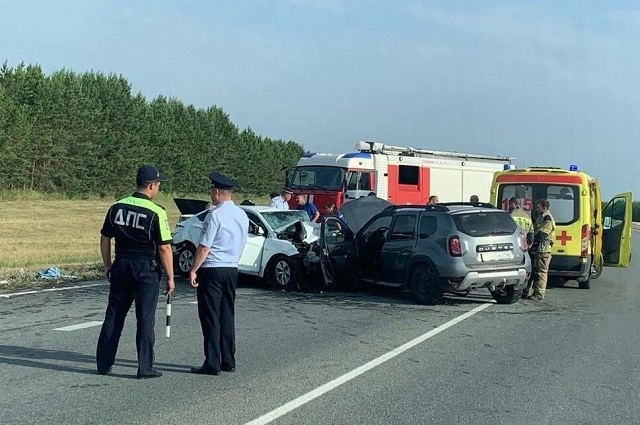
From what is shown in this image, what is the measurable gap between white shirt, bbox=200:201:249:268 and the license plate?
6210mm

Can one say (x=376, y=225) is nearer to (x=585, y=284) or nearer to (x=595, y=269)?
(x=585, y=284)

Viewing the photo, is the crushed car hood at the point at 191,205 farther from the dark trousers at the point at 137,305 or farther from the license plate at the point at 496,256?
the dark trousers at the point at 137,305

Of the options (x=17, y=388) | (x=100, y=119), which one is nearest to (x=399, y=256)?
(x=17, y=388)

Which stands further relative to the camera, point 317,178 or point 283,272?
point 317,178

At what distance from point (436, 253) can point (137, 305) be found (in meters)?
6.75

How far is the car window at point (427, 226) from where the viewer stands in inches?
534

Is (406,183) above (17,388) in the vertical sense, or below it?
above

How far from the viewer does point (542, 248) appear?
571 inches

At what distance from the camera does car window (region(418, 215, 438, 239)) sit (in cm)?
1355

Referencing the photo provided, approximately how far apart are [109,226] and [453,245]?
22.8ft

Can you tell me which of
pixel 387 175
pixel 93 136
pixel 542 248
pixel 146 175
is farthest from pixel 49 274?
pixel 93 136

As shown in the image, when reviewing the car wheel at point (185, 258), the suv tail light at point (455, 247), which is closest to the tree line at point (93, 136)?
the car wheel at point (185, 258)

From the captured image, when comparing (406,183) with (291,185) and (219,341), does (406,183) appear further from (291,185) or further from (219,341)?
(219,341)

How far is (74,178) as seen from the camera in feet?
181
